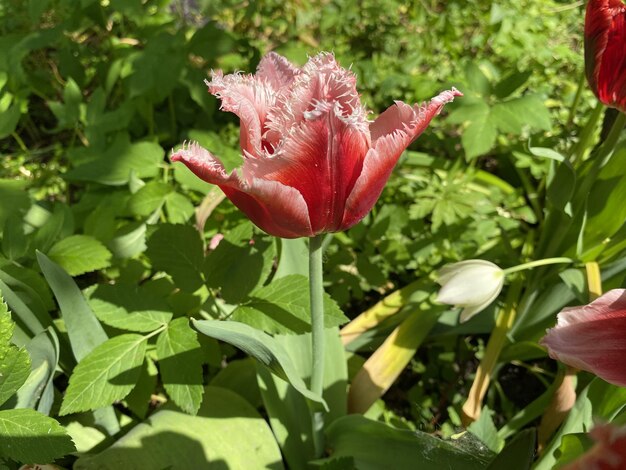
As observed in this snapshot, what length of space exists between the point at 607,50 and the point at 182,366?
0.86 m

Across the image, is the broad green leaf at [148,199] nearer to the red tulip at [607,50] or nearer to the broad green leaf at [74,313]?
the broad green leaf at [74,313]

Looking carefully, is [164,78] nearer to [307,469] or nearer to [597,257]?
[307,469]

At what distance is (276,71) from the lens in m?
0.79

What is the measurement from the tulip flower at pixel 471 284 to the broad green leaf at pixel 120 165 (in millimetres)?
808

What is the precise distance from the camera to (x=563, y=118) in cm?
207

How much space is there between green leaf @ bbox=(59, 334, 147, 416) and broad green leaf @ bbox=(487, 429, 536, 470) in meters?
0.58

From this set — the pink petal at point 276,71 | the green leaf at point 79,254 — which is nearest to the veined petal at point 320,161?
the pink petal at point 276,71

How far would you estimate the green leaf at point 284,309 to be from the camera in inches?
37.9

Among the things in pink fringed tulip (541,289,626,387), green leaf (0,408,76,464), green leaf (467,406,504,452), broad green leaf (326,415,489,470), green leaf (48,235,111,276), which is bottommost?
green leaf (467,406,504,452)

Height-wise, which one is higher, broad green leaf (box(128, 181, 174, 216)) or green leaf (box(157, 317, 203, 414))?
broad green leaf (box(128, 181, 174, 216))

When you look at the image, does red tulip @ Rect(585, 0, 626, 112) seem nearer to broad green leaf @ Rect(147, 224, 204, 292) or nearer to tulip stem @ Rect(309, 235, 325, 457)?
tulip stem @ Rect(309, 235, 325, 457)

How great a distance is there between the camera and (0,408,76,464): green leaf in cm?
79

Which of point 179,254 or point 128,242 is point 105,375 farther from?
point 128,242

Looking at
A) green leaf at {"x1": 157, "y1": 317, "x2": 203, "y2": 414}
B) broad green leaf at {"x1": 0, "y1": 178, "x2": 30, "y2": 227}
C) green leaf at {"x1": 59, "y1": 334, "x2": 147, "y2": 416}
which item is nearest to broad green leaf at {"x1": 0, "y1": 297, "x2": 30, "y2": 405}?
green leaf at {"x1": 59, "y1": 334, "x2": 147, "y2": 416}
